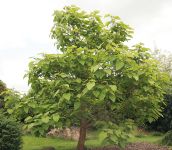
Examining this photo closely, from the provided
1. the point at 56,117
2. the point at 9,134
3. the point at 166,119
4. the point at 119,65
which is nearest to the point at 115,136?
the point at 56,117

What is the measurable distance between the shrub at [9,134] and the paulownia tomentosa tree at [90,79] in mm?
1081

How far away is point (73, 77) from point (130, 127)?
84.1 inches

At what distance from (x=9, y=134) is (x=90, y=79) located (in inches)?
140

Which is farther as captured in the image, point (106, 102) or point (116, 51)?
point (106, 102)

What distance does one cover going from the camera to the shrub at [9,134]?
37.2 feet

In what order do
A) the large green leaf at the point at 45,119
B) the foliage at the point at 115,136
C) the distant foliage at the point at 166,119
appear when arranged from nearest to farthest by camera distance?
the large green leaf at the point at 45,119 < the foliage at the point at 115,136 < the distant foliage at the point at 166,119

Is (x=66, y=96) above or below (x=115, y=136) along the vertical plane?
above

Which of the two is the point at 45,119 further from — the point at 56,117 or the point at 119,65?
the point at 119,65

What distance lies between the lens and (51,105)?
9.86 metres

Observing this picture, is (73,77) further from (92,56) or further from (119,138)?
(119,138)

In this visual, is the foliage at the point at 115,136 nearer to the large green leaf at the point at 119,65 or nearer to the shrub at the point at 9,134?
the large green leaf at the point at 119,65

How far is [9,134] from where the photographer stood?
11430 millimetres

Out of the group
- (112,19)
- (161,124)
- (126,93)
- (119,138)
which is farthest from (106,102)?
(161,124)

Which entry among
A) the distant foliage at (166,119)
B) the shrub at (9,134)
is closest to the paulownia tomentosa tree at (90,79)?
the shrub at (9,134)
